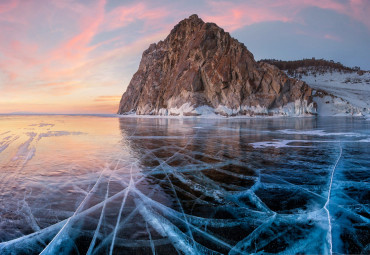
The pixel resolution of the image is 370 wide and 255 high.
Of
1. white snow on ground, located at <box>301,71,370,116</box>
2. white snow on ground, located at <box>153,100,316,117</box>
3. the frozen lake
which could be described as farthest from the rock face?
the frozen lake

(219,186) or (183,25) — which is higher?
(183,25)

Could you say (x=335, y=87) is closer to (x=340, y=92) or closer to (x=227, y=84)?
(x=340, y=92)

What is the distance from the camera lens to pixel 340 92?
70438mm

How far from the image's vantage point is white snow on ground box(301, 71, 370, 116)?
57812 mm

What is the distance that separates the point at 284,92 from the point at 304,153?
170 feet

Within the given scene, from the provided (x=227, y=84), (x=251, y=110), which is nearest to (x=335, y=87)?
(x=251, y=110)

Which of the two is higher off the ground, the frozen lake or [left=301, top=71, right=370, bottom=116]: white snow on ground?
[left=301, top=71, right=370, bottom=116]: white snow on ground

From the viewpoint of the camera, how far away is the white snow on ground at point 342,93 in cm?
5781

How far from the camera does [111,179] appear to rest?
5469 mm

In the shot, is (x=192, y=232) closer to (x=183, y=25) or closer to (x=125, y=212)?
(x=125, y=212)

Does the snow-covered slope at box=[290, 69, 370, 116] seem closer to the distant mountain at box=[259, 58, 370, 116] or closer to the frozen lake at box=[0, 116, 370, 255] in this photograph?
the distant mountain at box=[259, 58, 370, 116]

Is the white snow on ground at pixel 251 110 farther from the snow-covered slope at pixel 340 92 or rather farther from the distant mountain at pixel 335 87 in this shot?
the distant mountain at pixel 335 87

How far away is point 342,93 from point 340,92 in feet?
3.66

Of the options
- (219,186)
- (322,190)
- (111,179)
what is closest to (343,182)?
(322,190)
